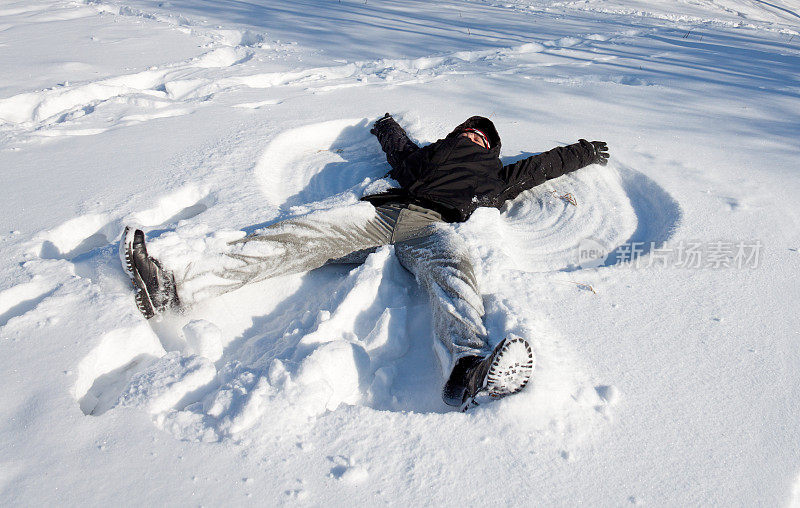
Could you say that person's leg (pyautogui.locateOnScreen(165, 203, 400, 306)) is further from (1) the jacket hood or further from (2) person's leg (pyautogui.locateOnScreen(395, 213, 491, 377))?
(1) the jacket hood

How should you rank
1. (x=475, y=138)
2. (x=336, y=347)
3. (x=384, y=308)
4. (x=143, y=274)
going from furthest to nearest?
(x=475, y=138), (x=384, y=308), (x=143, y=274), (x=336, y=347)

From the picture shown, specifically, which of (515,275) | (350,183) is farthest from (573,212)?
(350,183)

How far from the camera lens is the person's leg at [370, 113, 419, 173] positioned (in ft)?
8.72

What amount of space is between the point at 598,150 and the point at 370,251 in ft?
4.84

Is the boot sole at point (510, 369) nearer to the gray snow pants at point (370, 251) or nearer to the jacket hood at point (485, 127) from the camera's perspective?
the gray snow pants at point (370, 251)

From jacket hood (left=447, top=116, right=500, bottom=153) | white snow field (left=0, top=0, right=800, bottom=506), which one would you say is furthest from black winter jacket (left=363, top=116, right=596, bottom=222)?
white snow field (left=0, top=0, right=800, bottom=506)

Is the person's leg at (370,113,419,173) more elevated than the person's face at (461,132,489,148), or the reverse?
the person's face at (461,132,489,148)

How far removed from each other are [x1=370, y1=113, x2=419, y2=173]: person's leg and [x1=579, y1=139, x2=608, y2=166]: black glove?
3.08 feet

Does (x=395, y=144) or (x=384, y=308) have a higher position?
(x=395, y=144)

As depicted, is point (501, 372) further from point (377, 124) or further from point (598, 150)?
point (377, 124)

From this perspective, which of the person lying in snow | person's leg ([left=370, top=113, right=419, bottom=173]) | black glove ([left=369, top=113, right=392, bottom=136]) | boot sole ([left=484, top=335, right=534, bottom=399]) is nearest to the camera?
boot sole ([left=484, top=335, right=534, bottom=399])

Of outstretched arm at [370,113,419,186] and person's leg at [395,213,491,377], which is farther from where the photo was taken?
outstretched arm at [370,113,419,186]

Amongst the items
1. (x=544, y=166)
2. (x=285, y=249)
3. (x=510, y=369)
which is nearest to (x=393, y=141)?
(x=544, y=166)

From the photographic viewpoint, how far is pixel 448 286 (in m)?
1.71
